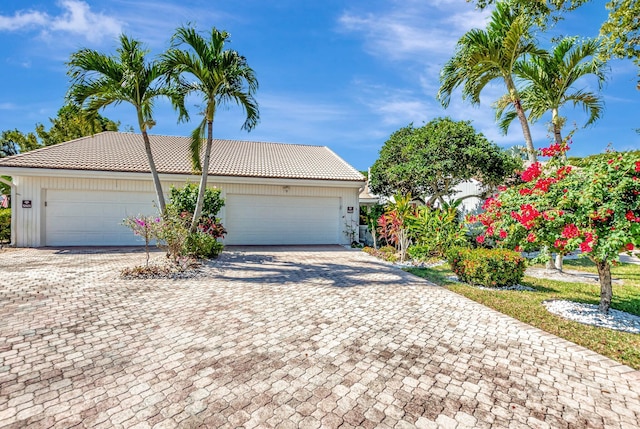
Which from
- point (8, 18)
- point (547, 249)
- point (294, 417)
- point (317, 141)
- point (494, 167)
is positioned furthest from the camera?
point (317, 141)

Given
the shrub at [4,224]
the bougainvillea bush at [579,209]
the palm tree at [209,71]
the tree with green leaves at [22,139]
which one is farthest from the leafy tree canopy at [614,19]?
the tree with green leaves at [22,139]

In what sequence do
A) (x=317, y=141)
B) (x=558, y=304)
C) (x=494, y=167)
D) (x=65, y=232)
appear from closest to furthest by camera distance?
(x=558, y=304) → (x=65, y=232) → (x=494, y=167) → (x=317, y=141)

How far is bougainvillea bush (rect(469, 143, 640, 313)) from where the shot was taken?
4531 millimetres

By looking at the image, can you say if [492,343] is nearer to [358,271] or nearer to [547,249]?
[547,249]

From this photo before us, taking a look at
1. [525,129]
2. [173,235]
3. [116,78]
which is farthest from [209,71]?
[525,129]

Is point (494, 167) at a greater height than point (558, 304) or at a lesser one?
greater

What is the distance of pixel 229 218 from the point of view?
14.2 m

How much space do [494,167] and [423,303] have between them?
427 inches

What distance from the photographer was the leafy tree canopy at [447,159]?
14086 millimetres

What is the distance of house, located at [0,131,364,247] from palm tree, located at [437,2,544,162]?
20.7 feet

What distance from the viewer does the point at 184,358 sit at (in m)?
3.66

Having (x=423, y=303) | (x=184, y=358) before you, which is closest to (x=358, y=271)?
(x=423, y=303)

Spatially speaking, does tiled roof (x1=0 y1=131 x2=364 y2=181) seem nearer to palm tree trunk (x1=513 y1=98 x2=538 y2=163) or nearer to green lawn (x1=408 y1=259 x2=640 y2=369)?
palm tree trunk (x1=513 y1=98 x2=538 y2=163)

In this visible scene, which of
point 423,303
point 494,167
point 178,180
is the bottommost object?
point 423,303
